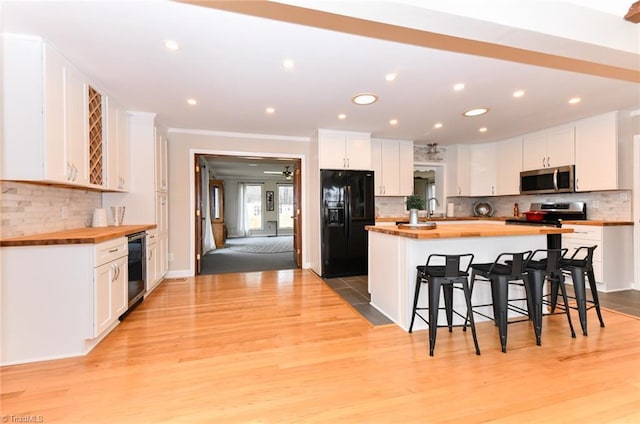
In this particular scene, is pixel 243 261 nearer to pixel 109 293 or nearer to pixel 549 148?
pixel 109 293

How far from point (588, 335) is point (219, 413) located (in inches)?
119

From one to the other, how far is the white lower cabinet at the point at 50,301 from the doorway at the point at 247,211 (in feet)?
10.3

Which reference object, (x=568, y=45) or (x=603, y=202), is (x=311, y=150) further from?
(x=603, y=202)

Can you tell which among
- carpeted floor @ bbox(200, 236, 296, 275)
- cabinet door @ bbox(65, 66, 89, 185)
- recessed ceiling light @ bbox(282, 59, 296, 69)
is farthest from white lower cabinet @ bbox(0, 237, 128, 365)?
carpeted floor @ bbox(200, 236, 296, 275)

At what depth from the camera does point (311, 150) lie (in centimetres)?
510

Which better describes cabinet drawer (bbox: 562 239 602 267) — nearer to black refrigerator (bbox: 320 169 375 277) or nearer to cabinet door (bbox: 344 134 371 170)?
black refrigerator (bbox: 320 169 375 277)

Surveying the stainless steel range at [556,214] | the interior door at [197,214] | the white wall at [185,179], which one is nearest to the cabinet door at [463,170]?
the stainless steel range at [556,214]

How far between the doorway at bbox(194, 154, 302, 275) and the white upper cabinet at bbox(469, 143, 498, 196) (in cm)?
350

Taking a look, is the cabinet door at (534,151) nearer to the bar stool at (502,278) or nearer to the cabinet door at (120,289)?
the bar stool at (502,278)

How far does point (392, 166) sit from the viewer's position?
5281 millimetres

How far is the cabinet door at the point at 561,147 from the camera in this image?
4.26 metres

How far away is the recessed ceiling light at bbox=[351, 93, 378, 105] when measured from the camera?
3197mm

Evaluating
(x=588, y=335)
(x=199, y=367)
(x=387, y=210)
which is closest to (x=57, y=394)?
(x=199, y=367)

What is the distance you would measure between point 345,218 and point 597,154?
12.0 feet
